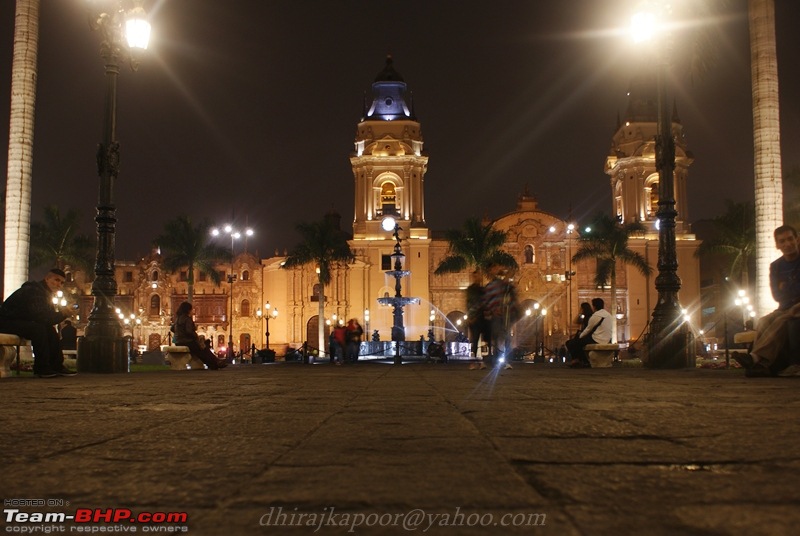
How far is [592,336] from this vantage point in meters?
14.1

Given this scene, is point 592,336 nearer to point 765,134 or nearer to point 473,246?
point 765,134

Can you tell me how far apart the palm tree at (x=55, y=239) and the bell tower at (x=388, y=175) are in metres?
20.6

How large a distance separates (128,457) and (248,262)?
61.0 metres

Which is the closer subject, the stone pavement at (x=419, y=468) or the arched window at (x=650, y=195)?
the stone pavement at (x=419, y=468)

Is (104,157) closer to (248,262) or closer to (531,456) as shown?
(531,456)

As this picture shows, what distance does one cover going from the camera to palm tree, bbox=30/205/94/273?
4419cm

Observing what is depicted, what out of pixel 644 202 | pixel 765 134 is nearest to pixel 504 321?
pixel 765 134

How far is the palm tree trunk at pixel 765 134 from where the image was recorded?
1797cm

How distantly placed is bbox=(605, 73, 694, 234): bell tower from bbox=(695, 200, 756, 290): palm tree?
11.4 m

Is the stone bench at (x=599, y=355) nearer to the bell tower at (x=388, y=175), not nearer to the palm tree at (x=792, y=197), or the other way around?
the palm tree at (x=792, y=197)

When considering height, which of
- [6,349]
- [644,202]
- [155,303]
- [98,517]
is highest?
[644,202]

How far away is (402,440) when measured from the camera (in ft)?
10.1

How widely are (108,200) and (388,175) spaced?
4694cm

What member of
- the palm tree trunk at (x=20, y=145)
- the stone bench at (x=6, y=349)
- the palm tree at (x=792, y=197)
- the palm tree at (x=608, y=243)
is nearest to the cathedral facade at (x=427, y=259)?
the palm tree at (x=608, y=243)
